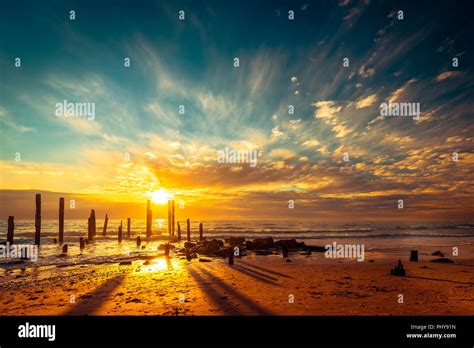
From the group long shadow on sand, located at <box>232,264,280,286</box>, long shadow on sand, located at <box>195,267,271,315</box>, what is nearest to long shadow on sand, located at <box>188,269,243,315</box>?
long shadow on sand, located at <box>195,267,271,315</box>

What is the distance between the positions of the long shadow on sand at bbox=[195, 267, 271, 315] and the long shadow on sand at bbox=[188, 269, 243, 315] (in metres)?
0.45

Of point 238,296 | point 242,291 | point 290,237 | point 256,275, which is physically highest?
point 238,296

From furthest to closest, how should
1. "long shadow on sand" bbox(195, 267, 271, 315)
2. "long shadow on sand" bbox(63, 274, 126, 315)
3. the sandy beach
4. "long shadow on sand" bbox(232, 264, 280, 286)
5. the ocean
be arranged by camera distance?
1. the ocean
2. "long shadow on sand" bbox(232, 264, 280, 286)
3. "long shadow on sand" bbox(63, 274, 126, 315)
4. the sandy beach
5. "long shadow on sand" bbox(195, 267, 271, 315)

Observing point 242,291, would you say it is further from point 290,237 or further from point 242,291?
point 290,237

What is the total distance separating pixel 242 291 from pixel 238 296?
82 centimetres

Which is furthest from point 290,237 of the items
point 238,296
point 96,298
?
point 96,298

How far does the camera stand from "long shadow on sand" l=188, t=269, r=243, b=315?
8330mm

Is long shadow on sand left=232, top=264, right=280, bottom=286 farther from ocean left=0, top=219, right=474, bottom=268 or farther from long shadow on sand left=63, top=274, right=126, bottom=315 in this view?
ocean left=0, top=219, right=474, bottom=268

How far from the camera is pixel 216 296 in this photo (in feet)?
33.0
